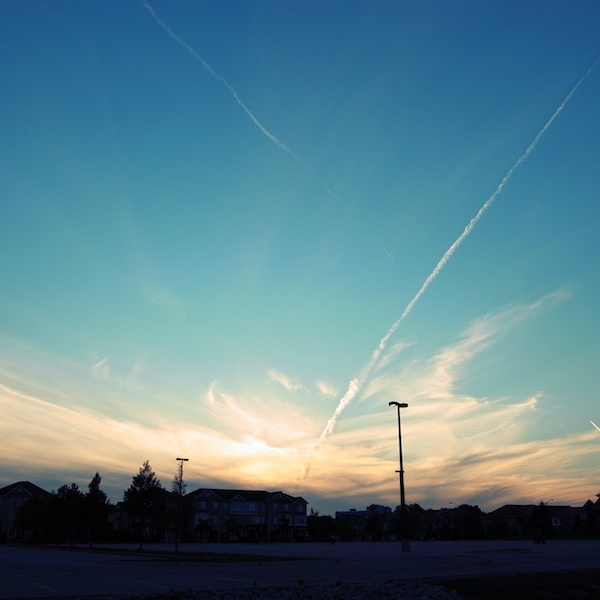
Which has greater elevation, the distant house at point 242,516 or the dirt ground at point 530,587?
the distant house at point 242,516

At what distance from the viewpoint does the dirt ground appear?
14.4m

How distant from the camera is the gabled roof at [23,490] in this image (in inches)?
5433

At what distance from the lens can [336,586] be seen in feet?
48.3

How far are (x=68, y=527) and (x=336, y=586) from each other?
7592 cm

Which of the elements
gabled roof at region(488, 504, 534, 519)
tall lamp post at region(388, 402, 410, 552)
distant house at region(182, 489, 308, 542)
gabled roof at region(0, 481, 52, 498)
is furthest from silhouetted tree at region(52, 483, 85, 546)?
gabled roof at region(488, 504, 534, 519)

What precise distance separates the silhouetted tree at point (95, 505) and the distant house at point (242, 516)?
41.7m

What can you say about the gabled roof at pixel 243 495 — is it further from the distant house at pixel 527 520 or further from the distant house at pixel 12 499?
the distant house at pixel 527 520

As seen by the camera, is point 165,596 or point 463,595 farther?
point 463,595

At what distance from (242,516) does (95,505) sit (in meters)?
63.1

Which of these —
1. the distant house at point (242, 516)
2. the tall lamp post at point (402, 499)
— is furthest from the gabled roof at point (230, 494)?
the tall lamp post at point (402, 499)

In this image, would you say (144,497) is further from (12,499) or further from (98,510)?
(12,499)

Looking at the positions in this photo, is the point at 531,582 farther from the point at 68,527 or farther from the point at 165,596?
the point at 68,527

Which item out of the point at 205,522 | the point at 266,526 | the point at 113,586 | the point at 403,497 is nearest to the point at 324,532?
the point at 266,526

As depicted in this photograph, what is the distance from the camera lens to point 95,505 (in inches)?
3132
